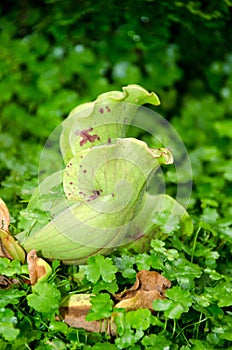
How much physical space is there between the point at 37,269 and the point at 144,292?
170mm

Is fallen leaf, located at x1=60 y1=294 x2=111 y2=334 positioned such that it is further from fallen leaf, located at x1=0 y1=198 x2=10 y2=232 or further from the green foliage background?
the green foliage background

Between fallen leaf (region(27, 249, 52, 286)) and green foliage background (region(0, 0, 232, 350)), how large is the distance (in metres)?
0.65

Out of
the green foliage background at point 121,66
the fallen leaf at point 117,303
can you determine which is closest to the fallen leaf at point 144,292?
the fallen leaf at point 117,303

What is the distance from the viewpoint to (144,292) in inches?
34.8

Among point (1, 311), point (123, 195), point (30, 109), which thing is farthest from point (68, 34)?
point (1, 311)

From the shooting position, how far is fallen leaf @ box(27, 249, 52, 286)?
90cm

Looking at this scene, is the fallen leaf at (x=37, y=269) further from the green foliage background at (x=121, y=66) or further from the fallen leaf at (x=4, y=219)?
the green foliage background at (x=121, y=66)

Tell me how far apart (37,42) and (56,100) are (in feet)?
0.81

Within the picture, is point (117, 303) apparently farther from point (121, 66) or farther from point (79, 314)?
point (121, 66)

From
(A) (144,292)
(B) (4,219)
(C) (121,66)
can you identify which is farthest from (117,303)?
(C) (121,66)

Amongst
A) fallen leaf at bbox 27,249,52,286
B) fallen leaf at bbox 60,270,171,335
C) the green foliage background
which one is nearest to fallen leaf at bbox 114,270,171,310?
fallen leaf at bbox 60,270,171,335

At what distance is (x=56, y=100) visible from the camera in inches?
80.9

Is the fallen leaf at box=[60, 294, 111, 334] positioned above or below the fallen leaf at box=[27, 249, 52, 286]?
below

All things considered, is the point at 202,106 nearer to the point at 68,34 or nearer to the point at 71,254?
the point at 68,34
